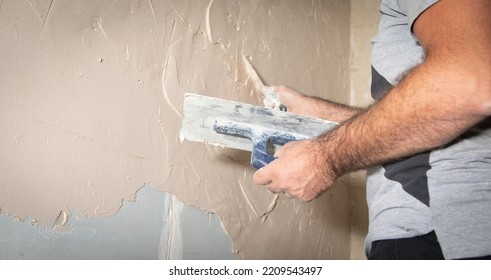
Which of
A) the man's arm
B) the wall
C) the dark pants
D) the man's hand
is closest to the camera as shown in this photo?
the man's arm

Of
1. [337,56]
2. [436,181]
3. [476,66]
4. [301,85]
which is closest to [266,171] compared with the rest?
[436,181]

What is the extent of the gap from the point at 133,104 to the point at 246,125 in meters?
0.29

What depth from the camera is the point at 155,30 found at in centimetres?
95

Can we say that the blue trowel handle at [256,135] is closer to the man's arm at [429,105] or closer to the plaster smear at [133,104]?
the man's arm at [429,105]

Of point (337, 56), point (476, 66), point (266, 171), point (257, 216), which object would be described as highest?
point (337, 56)

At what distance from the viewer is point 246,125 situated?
81 cm

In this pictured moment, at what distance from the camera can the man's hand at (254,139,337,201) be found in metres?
0.76

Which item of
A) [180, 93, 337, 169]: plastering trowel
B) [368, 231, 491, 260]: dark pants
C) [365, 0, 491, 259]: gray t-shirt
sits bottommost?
[368, 231, 491, 260]: dark pants

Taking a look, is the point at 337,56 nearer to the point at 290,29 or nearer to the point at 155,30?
the point at 290,29

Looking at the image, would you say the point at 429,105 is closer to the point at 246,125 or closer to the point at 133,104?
the point at 246,125

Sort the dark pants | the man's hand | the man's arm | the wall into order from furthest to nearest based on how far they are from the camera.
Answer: the wall → the man's hand → the dark pants → the man's arm

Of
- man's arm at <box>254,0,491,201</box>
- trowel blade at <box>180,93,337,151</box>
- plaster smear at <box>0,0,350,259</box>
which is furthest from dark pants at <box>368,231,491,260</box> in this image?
plaster smear at <box>0,0,350,259</box>

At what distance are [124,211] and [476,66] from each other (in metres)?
0.75

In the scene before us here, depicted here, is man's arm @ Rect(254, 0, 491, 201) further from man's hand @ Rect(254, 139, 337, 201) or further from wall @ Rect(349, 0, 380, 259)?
wall @ Rect(349, 0, 380, 259)
